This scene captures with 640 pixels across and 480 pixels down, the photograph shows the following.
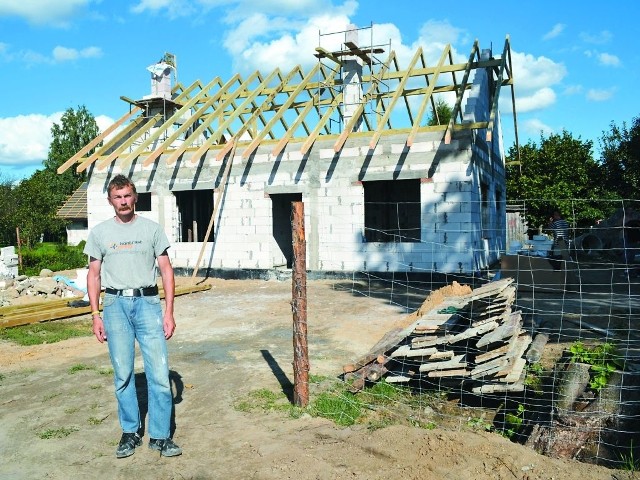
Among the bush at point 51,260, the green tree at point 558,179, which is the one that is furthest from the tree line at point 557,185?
the bush at point 51,260

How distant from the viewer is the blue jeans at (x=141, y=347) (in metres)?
3.75

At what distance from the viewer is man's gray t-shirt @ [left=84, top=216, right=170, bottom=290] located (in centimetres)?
374

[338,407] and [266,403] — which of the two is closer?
[338,407]

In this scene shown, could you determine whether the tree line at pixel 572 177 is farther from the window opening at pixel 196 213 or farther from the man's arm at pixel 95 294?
the man's arm at pixel 95 294

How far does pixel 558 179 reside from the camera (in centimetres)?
2536

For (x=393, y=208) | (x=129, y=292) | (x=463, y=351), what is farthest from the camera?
(x=393, y=208)

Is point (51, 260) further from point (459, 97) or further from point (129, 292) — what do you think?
point (129, 292)

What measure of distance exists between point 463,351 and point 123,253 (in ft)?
13.0

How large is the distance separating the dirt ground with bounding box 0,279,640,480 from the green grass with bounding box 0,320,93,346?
1.18 feet

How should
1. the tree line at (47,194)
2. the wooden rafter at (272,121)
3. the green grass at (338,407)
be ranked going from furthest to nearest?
the tree line at (47,194) < the wooden rafter at (272,121) < the green grass at (338,407)

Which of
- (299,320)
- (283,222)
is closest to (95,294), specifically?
(299,320)

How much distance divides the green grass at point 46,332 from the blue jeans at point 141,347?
4854mm

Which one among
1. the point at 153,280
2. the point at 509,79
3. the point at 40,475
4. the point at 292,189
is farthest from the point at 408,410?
the point at 509,79

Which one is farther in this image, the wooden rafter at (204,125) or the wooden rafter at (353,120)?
the wooden rafter at (204,125)
